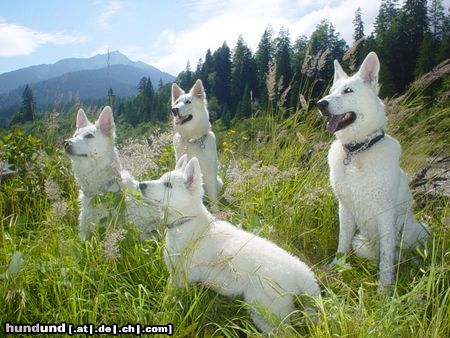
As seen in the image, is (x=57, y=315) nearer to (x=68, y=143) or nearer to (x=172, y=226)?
(x=172, y=226)

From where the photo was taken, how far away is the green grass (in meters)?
2.10

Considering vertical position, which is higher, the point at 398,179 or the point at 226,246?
the point at 398,179

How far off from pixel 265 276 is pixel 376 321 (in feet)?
2.13

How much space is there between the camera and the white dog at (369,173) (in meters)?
3.03

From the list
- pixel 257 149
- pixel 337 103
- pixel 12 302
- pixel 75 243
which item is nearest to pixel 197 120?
pixel 257 149

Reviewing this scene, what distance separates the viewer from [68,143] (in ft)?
12.0

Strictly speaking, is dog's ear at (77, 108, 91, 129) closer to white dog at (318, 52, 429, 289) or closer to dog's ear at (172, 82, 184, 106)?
dog's ear at (172, 82, 184, 106)

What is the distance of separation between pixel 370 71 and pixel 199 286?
2074 mm

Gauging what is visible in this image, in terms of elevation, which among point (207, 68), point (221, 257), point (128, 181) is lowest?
point (221, 257)

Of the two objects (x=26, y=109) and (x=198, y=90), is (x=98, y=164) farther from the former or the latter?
(x=26, y=109)

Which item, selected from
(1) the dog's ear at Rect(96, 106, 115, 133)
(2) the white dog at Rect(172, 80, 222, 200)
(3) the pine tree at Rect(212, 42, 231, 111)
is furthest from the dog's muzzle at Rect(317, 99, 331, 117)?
(3) the pine tree at Rect(212, 42, 231, 111)

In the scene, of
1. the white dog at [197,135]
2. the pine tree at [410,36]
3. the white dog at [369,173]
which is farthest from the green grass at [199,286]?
the pine tree at [410,36]

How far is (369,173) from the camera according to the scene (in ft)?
10.0

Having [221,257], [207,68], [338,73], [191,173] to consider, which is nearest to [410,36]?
[207,68]
